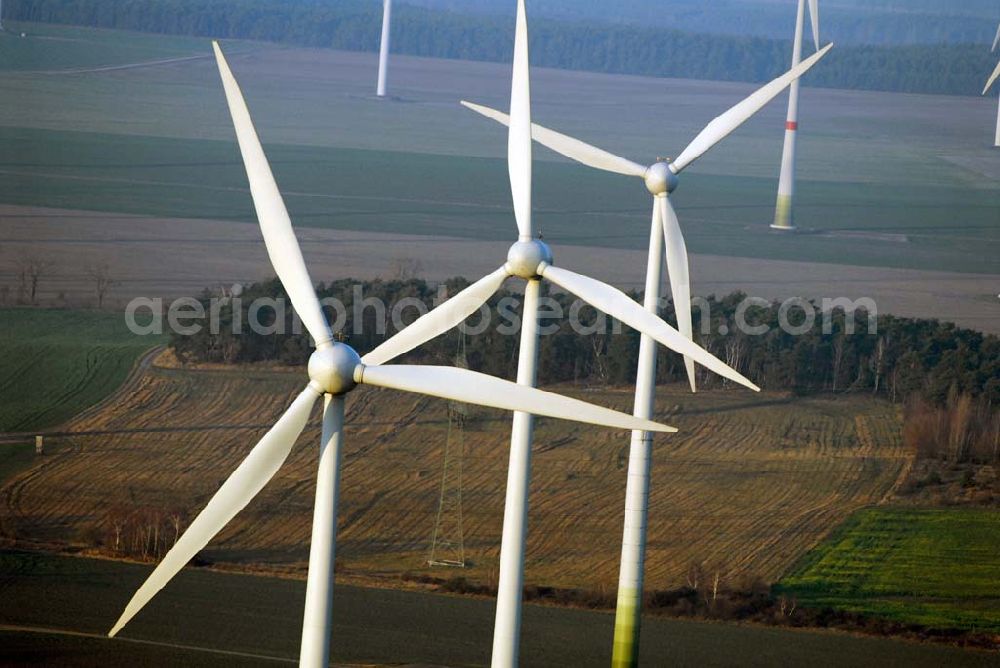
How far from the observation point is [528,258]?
17562 millimetres

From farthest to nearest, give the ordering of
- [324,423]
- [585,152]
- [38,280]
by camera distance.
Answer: [38,280], [585,152], [324,423]

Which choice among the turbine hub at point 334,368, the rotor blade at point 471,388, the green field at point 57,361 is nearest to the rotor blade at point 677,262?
the rotor blade at point 471,388

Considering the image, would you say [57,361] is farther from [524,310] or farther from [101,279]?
[524,310]

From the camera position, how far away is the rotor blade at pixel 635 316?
1661cm

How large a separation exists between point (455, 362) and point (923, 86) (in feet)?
92.9

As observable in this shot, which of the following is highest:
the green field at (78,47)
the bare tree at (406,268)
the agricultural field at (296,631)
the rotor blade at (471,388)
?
the green field at (78,47)

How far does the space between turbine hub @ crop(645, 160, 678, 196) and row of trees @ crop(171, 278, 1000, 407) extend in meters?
17.5

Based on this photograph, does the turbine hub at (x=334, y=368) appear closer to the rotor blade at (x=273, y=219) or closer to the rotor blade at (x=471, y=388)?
the rotor blade at (x=471, y=388)

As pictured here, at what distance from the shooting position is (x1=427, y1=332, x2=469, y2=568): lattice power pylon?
1273 inches

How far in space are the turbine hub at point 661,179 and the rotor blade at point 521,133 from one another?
15.3ft

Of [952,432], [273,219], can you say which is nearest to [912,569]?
[952,432]

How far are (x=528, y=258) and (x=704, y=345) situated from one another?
25.2m

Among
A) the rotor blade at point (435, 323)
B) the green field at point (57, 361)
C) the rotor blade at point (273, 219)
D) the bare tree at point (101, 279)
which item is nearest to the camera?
the rotor blade at point (273, 219)

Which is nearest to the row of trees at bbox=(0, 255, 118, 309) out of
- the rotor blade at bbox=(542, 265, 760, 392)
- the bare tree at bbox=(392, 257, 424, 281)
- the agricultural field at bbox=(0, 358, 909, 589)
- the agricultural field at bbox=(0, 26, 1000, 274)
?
the agricultural field at bbox=(0, 26, 1000, 274)
